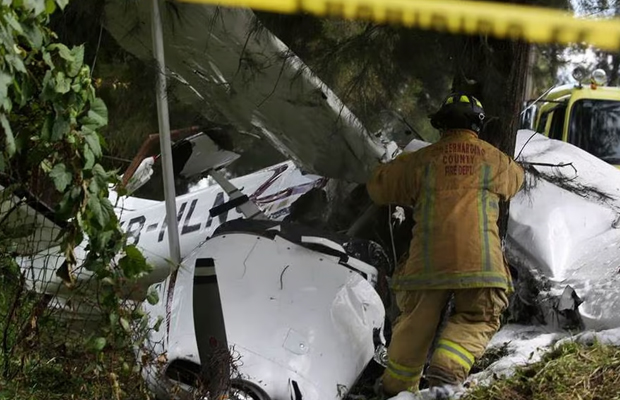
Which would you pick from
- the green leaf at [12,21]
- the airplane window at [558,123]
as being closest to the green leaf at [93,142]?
the green leaf at [12,21]

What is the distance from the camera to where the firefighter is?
380 cm

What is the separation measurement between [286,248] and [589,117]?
14.6 ft

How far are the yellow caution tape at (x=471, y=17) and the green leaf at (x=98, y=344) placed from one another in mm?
1719

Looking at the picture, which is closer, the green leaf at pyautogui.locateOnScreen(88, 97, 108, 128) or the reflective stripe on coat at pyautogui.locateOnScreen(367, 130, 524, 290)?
the green leaf at pyautogui.locateOnScreen(88, 97, 108, 128)

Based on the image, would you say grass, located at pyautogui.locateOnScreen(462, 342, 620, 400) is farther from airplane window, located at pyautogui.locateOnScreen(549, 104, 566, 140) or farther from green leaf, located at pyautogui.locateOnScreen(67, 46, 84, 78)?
airplane window, located at pyautogui.locateOnScreen(549, 104, 566, 140)

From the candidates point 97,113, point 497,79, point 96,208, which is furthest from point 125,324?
point 497,79

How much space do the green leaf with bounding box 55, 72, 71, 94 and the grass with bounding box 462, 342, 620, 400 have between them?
6.89 ft

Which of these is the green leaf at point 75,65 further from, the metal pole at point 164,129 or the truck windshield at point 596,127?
the truck windshield at point 596,127

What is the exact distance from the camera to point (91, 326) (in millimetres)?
3721

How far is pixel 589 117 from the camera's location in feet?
24.8

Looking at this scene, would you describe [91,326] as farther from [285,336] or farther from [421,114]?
[421,114]

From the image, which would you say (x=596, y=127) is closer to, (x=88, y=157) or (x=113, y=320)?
(x=113, y=320)

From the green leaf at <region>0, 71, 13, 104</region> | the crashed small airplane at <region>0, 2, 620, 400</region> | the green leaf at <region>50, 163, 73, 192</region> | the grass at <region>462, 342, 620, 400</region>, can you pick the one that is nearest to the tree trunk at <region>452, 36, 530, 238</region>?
the crashed small airplane at <region>0, 2, 620, 400</region>

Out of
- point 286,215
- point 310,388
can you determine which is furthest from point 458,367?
point 286,215
